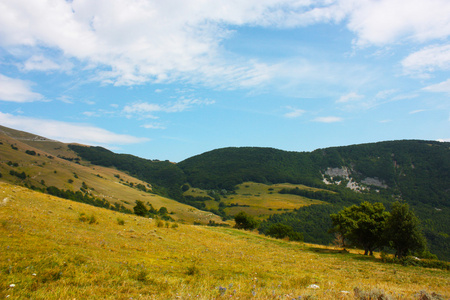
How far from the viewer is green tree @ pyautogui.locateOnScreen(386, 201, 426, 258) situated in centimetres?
2745

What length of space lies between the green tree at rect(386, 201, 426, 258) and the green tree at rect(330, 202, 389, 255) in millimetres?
1585

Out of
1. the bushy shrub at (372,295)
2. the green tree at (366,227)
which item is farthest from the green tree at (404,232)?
the bushy shrub at (372,295)

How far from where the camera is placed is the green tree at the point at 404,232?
1081 inches

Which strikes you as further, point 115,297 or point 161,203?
point 161,203

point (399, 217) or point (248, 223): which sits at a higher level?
point (399, 217)

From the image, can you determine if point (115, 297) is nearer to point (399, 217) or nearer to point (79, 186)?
point (399, 217)

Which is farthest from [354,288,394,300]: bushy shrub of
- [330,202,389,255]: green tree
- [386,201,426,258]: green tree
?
[330,202,389,255]: green tree

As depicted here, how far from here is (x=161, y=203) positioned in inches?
6201

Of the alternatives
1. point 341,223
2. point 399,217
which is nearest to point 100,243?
point 399,217

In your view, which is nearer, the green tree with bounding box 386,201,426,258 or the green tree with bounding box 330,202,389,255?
the green tree with bounding box 386,201,426,258

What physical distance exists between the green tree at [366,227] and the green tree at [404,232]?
1.58 m

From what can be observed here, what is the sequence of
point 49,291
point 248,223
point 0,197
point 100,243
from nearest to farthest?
point 49,291 → point 100,243 → point 0,197 → point 248,223

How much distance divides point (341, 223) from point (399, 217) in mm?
9010

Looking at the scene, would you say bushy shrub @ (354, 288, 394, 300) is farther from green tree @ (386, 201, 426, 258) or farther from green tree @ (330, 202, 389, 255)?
green tree @ (330, 202, 389, 255)
